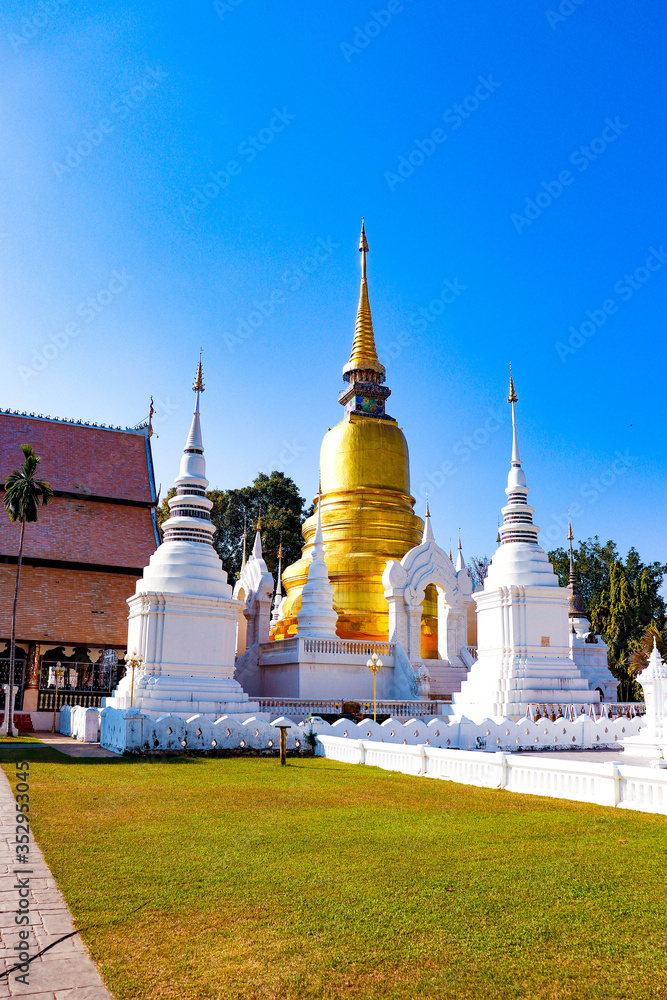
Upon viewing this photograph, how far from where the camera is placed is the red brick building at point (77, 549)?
27.1m

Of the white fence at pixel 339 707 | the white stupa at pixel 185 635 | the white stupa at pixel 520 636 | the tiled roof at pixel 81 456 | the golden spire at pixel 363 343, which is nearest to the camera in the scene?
the white stupa at pixel 185 635

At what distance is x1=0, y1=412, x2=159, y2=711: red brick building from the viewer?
27.1 meters

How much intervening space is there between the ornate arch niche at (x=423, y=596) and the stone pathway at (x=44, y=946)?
2048 centimetres

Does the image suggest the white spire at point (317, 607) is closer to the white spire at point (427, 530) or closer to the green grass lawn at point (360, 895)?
the white spire at point (427, 530)

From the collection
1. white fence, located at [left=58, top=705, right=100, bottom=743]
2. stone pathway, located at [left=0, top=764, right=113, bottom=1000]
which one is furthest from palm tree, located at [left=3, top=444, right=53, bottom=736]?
stone pathway, located at [left=0, top=764, right=113, bottom=1000]

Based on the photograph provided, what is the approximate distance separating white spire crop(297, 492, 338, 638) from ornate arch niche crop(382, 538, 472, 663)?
2.16 m

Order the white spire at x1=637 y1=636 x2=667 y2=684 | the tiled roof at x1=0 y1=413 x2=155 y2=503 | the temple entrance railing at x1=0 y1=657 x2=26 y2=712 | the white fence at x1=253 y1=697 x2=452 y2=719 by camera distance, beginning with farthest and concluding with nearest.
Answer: the tiled roof at x1=0 y1=413 x2=155 y2=503
the temple entrance railing at x1=0 y1=657 x2=26 y2=712
the white fence at x1=253 y1=697 x2=452 y2=719
the white spire at x1=637 y1=636 x2=667 y2=684

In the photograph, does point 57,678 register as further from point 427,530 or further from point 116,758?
point 427,530

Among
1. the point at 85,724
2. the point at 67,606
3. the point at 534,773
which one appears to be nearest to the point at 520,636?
the point at 534,773

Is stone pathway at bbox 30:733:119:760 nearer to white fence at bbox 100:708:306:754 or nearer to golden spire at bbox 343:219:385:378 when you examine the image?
white fence at bbox 100:708:306:754

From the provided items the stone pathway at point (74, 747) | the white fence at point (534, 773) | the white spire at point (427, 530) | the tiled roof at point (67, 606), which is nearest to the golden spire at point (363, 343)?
the white spire at point (427, 530)

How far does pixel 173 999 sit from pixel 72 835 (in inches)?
164

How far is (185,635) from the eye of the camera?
19.8 meters

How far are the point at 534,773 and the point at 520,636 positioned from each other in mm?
11661
